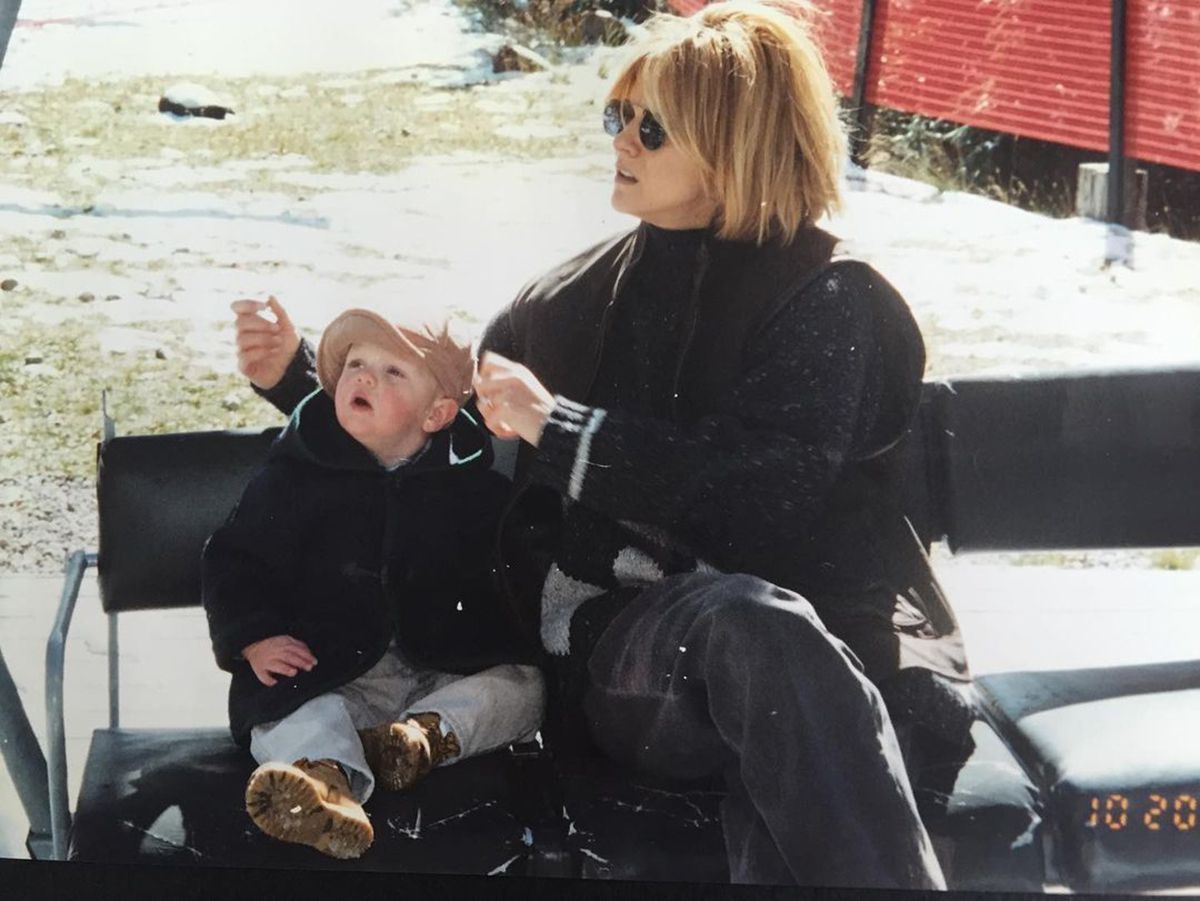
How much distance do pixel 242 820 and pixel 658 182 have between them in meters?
1.10

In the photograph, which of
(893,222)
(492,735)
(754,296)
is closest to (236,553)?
(492,735)


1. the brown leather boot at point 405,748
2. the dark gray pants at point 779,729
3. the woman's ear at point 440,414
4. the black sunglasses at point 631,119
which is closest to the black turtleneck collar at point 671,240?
the black sunglasses at point 631,119

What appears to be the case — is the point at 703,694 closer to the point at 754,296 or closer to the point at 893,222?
the point at 754,296

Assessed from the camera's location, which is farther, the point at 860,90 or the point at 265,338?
the point at 265,338

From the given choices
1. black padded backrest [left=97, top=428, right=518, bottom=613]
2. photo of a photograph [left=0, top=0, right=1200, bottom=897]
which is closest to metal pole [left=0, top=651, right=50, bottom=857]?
photo of a photograph [left=0, top=0, right=1200, bottom=897]

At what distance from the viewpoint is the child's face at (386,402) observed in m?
2.27

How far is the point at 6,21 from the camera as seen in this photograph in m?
2.33

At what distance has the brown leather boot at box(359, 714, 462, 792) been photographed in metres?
2.21

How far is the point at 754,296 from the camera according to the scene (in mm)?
2154

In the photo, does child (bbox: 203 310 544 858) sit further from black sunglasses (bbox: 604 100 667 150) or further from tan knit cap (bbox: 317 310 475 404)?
black sunglasses (bbox: 604 100 667 150)

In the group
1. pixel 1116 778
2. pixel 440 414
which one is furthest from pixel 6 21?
pixel 1116 778

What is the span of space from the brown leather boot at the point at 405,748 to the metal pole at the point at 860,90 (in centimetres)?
102

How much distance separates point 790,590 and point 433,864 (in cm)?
64

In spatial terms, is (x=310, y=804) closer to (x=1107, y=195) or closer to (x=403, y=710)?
(x=403, y=710)
